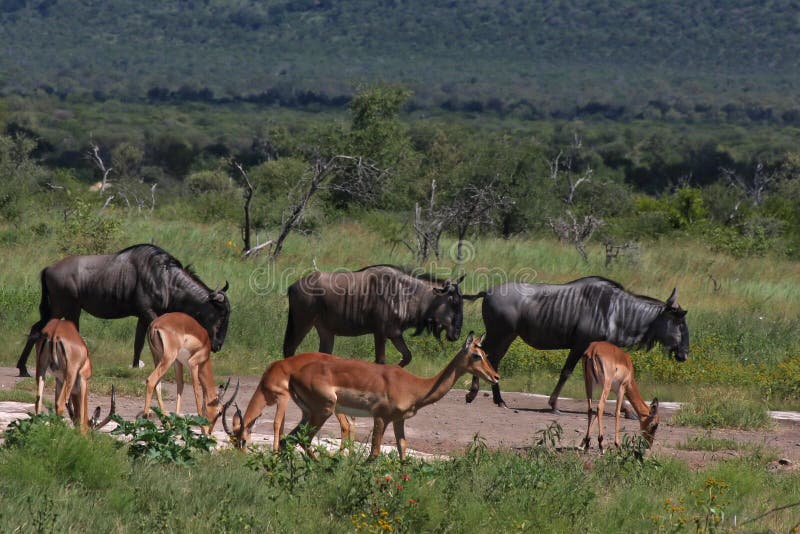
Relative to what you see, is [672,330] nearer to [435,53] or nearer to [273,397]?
[273,397]

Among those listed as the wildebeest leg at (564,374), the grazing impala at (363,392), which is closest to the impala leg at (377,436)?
the grazing impala at (363,392)

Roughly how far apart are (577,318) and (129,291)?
17.1ft

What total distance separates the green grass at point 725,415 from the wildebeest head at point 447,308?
9.47 ft

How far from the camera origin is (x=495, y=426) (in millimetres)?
11781

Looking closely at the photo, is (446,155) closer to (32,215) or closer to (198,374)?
(32,215)

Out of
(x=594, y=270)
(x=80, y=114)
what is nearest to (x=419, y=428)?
(x=594, y=270)

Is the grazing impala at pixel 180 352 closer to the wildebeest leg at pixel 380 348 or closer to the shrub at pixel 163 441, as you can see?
the shrub at pixel 163 441

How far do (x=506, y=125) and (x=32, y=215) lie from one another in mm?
85691

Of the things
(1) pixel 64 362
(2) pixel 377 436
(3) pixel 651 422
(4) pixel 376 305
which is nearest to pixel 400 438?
(2) pixel 377 436

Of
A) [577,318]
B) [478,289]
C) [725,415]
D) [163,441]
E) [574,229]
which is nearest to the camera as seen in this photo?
[163,441]

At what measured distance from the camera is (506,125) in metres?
108

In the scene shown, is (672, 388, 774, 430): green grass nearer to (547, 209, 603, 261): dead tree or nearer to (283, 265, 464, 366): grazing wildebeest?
(283, 265, 464, 366): grazing wildebeest

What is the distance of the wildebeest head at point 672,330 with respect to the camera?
548 inches

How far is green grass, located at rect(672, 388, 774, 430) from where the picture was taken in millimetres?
12109
